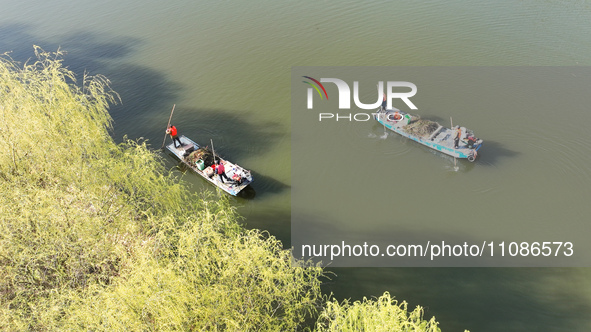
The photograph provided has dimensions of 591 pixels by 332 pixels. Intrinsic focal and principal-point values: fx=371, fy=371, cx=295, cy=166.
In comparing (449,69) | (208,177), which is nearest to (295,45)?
(449,69)

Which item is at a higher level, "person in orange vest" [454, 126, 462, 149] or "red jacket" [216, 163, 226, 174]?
"person in orange vest" [454, 126, 462, 149]

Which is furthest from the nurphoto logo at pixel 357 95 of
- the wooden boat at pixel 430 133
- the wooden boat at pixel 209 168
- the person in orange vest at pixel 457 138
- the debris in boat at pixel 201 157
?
the debris in boat at pixel 201 157

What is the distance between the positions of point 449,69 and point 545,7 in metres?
12.1

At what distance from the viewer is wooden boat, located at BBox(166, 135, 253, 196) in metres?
18.6

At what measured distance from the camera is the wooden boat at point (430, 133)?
19.3 metres

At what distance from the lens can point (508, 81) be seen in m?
23.9

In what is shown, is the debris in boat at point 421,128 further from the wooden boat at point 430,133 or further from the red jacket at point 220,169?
the red jacket at point 220,169

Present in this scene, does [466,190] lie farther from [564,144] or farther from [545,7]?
[545,7]

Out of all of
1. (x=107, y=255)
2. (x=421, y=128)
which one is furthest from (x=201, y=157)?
(x=421, y=128)

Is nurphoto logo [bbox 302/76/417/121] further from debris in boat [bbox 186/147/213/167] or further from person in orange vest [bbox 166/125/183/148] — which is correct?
person in orange vest [bbox 166/125/183/148]

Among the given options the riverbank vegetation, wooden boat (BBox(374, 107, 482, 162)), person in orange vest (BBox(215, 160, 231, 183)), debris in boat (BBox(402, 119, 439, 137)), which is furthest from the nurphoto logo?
the riverbank vegetation

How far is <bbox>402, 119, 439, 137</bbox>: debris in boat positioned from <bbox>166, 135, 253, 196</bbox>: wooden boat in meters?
9.33

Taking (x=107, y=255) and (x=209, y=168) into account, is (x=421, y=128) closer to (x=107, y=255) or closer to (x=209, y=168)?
(x=209, y=168)

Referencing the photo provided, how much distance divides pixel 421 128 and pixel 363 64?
26.8 ft
